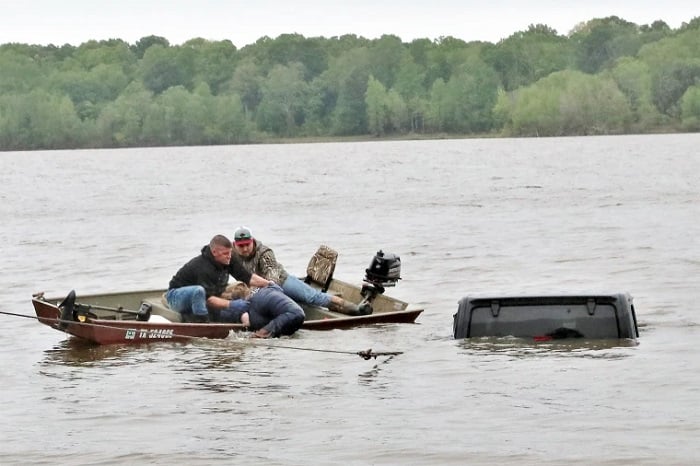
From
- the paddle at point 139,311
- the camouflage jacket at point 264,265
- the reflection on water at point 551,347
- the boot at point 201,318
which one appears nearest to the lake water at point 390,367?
the reflection on water at point 551,347

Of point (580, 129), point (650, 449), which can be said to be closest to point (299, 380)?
point (650, 449)

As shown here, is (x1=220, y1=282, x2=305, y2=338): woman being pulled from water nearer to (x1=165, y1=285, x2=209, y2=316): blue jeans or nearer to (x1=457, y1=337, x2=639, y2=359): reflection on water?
(x1=165, y1=285, x2=209, y2=316): blue jeans

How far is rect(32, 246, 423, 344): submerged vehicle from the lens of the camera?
699 inches

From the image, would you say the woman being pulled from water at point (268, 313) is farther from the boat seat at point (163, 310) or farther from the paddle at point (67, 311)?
the paddle at point (67, 311)

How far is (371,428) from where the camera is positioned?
13.4 metres

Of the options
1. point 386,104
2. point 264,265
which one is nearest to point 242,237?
point 264,265

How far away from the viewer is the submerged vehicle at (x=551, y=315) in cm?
1620

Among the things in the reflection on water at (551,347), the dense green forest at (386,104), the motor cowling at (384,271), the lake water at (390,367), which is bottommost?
the lake water at (390,367)

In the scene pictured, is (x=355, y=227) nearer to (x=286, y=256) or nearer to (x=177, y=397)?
(x=286, y=256)

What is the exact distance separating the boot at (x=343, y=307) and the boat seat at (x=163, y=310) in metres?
1.91

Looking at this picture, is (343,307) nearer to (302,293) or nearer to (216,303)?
(302,293)

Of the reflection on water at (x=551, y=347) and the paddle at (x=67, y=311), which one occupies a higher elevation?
the paddle at (x=67, y=311)

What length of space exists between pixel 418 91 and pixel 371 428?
176 metres

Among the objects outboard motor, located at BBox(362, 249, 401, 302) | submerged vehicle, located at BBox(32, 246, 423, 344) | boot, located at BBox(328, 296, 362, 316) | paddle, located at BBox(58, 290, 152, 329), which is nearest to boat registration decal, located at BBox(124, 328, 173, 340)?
submerged vehicle, located at BBox(32, 246, 423, 344)
